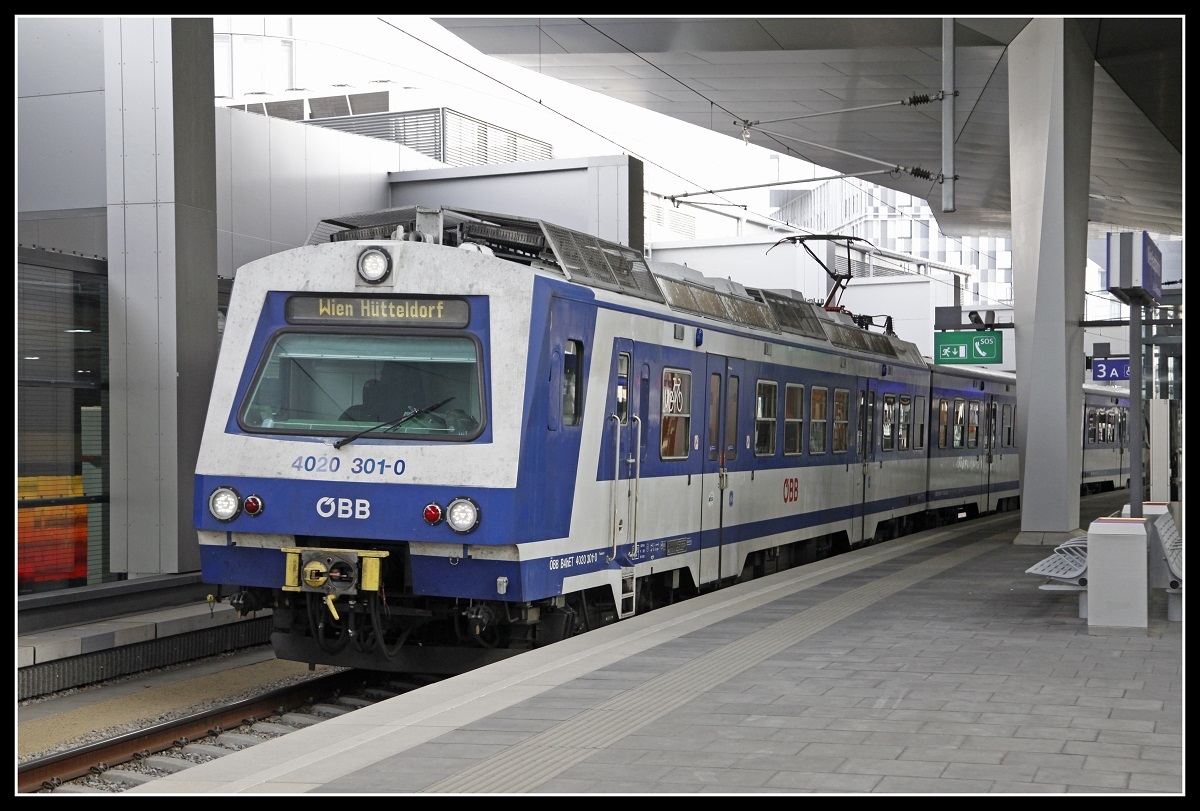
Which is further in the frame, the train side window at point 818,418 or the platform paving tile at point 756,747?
the train side window at point 818,418

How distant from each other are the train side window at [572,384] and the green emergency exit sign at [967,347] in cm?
1310

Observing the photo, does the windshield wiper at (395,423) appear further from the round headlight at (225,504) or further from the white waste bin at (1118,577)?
the white waste bin at (1118,577)

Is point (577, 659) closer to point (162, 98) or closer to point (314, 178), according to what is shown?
point (162, 98)

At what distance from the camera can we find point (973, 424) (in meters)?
24.3

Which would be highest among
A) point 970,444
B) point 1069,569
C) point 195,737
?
point 970,444

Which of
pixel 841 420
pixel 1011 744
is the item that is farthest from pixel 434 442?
pixel 841 420

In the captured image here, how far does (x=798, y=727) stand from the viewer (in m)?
6.41

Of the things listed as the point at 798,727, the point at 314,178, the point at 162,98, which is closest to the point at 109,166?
the point at 162,98

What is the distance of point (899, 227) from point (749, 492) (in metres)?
102

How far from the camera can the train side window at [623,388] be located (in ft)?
33.6

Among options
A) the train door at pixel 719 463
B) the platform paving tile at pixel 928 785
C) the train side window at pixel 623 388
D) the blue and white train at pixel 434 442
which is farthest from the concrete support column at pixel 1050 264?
the platform paving tile at pixel 928 785

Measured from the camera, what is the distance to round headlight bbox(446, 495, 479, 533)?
8.52 m

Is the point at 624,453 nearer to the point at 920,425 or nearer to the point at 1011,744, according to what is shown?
the point at 1011,744

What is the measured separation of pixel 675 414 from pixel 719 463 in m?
1.29
